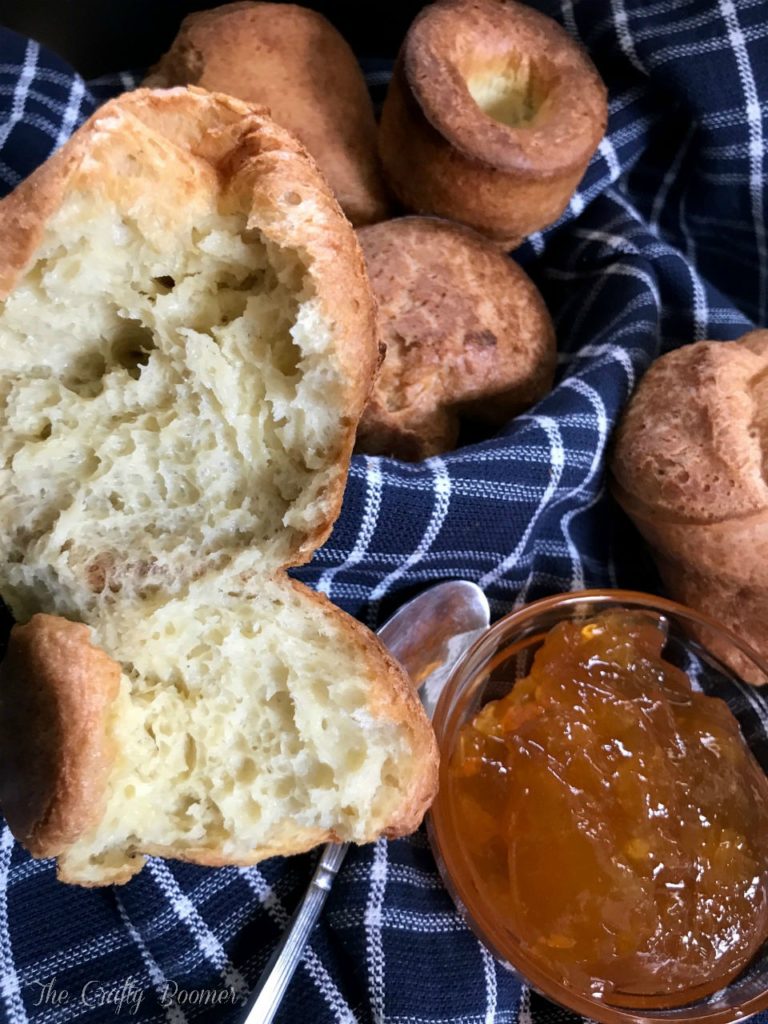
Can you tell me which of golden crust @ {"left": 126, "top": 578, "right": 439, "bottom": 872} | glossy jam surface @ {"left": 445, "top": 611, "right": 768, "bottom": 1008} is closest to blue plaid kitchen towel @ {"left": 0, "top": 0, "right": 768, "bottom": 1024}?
glossy jam surface @ {"left": 445, "top": 611, "right": 768, "bottom": 1008}

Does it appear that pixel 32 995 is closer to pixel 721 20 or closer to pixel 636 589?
pixel 636 589

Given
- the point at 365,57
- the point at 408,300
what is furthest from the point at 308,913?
the point at 365,57

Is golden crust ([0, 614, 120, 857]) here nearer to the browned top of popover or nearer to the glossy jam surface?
the glossy jam surface

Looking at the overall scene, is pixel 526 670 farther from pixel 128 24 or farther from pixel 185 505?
pixel 128 24

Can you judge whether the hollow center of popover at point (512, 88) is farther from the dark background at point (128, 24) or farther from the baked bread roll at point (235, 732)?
the baked bread roll at point (235, 732)

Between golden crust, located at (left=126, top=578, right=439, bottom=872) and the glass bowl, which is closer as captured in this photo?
golden crust, located at (left=126, top=578, right=439, bottom=872)

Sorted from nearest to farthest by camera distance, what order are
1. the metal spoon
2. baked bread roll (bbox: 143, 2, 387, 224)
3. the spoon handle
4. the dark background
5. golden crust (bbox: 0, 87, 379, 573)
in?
1. golden crust (bbox: 0, 87, 379, 573)
2. the spoon handle
3. the metal spoon
4. baked bread roll (bbox: 143, 2, 387, 224)
5. the dark background

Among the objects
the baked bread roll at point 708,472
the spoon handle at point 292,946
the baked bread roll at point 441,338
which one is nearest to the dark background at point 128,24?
the baked bread roll at point 441,338
